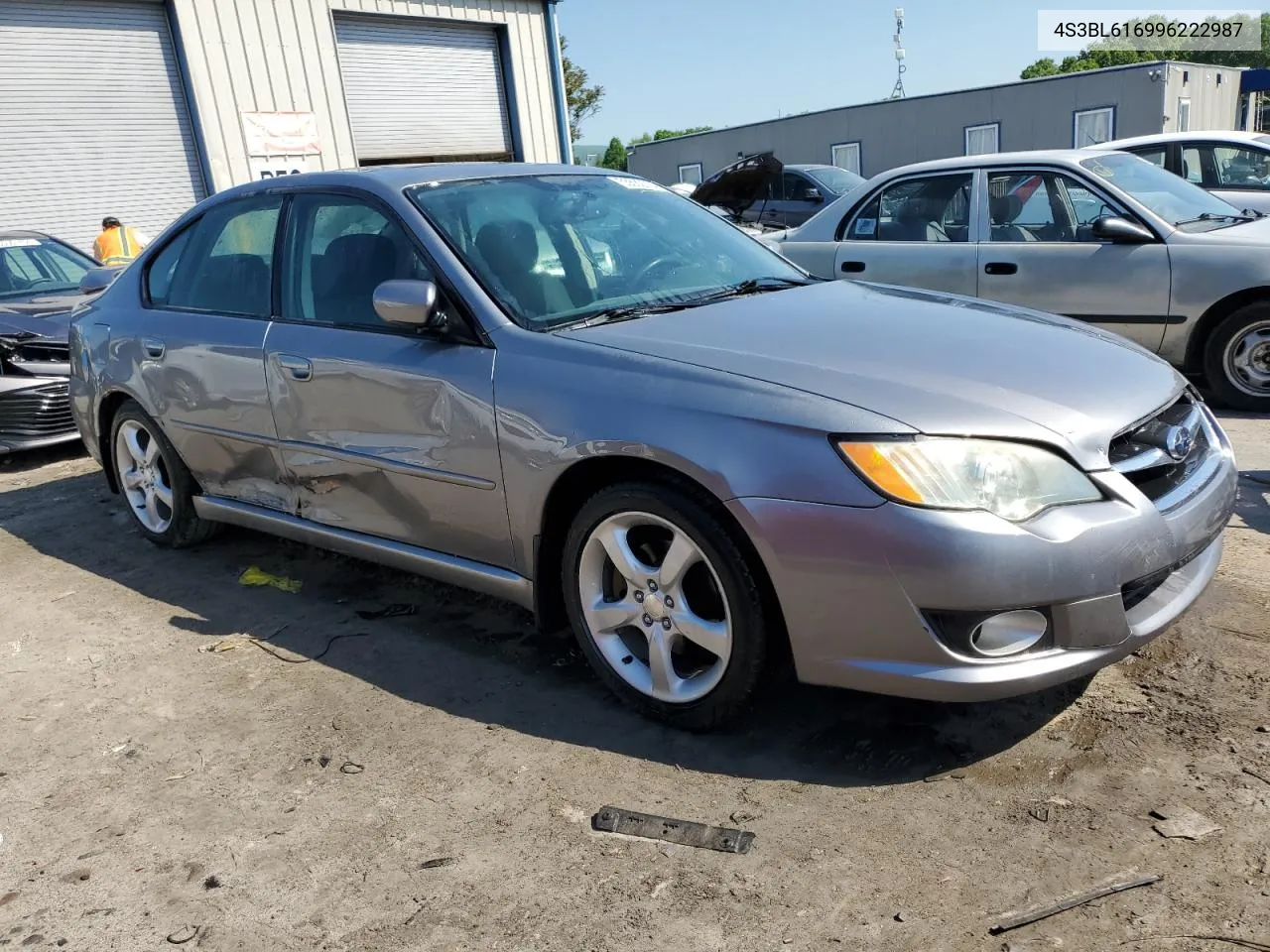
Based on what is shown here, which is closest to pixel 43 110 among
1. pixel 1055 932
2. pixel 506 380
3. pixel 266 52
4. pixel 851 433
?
pixel 266 52

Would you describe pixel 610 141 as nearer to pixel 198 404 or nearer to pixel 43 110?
pixel 43 110

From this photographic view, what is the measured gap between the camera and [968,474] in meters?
2.48

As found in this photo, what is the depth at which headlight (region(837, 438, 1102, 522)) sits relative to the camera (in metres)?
2.46

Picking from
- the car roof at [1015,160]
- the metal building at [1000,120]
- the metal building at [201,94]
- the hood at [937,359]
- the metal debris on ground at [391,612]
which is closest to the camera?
the hood at [937,359]

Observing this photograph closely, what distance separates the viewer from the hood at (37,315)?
704 centimetres

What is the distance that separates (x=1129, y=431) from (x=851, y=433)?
789mm

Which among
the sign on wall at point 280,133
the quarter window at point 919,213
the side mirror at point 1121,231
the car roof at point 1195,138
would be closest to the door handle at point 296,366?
the quarter window at point 919,213

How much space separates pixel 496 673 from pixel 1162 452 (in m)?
2.10

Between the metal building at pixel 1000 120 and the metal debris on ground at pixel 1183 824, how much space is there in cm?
2516

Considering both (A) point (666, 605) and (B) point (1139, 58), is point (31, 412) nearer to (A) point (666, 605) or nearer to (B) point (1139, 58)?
(A) point (666, 605)

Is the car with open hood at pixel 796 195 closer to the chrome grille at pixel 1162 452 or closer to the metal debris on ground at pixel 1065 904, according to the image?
the chrome grille at pixel 1162 452

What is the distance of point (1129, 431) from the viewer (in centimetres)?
273

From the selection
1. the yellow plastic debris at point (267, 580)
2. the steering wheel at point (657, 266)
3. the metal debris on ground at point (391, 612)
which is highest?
the steering wheel at point (657, 266)

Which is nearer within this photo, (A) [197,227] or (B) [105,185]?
(A) [197,227]
